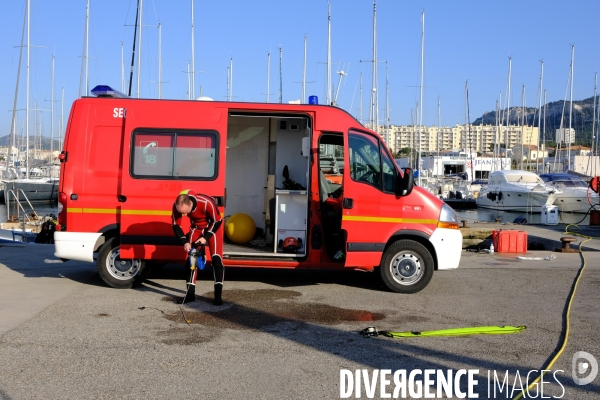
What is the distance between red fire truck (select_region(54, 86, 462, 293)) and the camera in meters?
9.81

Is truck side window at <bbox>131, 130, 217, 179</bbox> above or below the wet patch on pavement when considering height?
above

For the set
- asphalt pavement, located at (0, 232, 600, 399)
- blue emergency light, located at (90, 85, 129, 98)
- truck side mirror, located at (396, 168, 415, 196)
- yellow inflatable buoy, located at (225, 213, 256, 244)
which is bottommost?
asphalt pavement, located at (0, 232, 600, 399)

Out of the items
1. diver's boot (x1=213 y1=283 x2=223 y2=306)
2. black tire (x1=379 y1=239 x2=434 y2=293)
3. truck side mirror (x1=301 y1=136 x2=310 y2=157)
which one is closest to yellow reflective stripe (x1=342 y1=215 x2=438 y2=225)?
black tire (x1=379 y1=239 x2=434 y2=293)

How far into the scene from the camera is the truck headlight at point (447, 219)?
1008 cm

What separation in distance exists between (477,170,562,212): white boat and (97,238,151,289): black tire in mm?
31755

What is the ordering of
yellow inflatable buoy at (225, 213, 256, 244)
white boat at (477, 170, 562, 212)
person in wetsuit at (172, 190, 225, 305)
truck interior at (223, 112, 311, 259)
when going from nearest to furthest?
person in wetsuit at (172, 190, 225, 305), yellow inflatable buoy at (225, 213, 256, 244), truck interior at (223, 112, 311, 259), white boat at (477, 170, 562, 212)

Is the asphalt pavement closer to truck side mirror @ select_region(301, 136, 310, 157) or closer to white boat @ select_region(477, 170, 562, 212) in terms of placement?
truck side mirror @ select_region(301, 136, 310, 157)

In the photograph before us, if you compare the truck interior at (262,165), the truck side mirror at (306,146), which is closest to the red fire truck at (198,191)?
the truck side mirror at (306,146)

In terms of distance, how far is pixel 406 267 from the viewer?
10039mm

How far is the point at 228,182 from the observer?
11805mm

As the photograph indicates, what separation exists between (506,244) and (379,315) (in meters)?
8.44

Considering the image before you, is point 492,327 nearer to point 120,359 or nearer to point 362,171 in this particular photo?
point 362,171

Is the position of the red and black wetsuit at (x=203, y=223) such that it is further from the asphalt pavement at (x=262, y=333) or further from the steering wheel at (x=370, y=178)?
the steering wheel at (x=370, y=178)

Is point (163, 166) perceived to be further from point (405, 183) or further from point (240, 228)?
point (405, 183)
